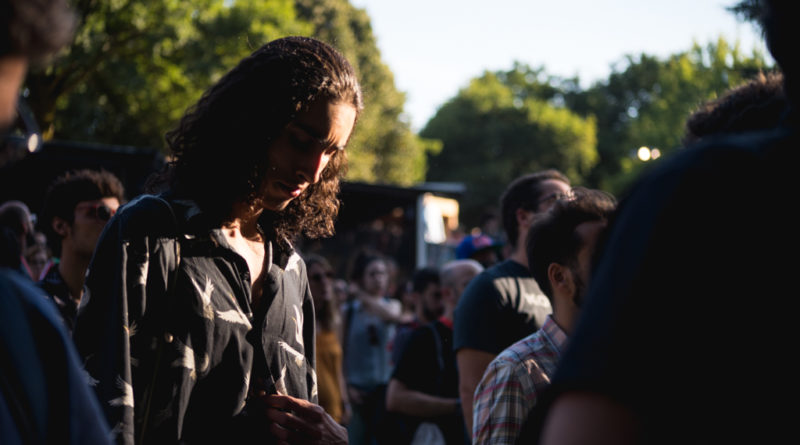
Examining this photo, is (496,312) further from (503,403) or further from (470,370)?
(503,403)

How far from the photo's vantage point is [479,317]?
12.2 ft

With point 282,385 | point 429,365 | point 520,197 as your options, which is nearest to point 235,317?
point 282,385

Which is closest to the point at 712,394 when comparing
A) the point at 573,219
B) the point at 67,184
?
the point at 573,219

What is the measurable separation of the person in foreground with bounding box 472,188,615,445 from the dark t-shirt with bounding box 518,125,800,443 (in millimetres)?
1407

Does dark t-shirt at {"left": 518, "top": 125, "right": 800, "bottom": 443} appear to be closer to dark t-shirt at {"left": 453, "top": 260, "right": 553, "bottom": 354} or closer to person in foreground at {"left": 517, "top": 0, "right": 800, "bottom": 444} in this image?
person in foreground at {"left": 517, "top": 0, "right": 800, "bottom": 444}

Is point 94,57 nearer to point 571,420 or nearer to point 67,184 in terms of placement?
point 67,184

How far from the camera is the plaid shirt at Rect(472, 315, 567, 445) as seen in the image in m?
2.41

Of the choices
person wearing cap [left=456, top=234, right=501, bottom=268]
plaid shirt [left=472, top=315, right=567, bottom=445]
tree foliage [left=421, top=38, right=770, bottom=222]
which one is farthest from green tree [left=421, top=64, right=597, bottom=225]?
plaid shirt [left=472, top=315, right=567, bottom=445]

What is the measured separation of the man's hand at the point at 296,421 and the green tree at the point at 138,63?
16236 millimetres

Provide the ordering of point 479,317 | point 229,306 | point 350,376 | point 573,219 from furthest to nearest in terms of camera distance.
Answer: point 350,376 → point 479,317 → point 573,219 → point 229,306

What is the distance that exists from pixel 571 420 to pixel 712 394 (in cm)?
16

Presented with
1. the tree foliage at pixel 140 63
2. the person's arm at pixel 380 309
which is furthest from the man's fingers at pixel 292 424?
the tree foliage at pixel 140 63

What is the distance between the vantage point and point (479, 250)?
22.1ft

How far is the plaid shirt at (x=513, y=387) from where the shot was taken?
241 cm
